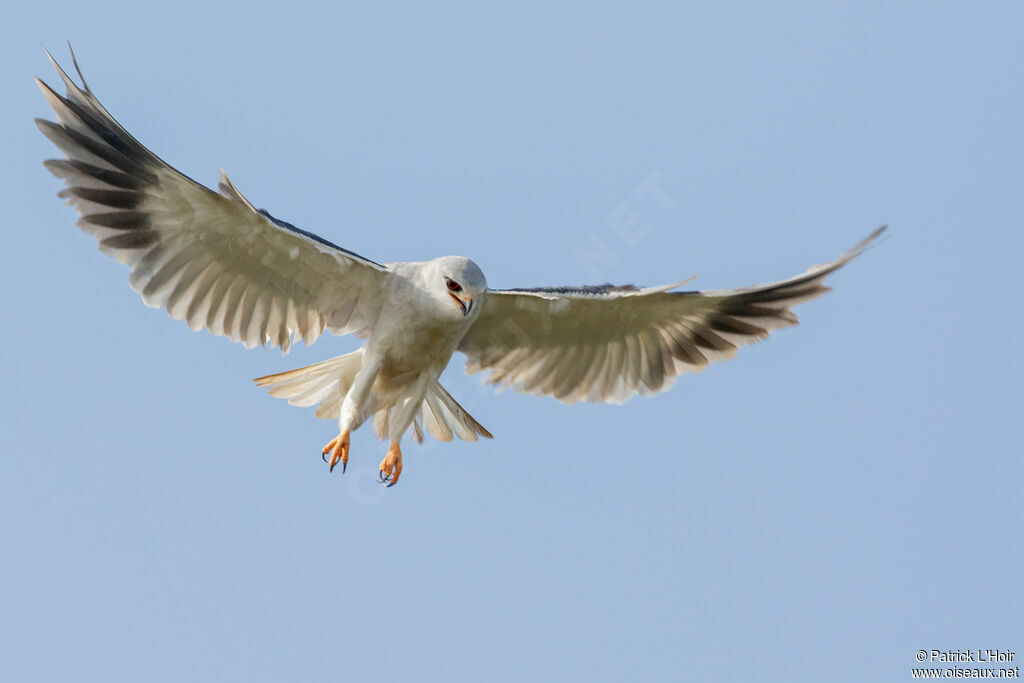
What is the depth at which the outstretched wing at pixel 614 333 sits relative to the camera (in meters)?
9.38

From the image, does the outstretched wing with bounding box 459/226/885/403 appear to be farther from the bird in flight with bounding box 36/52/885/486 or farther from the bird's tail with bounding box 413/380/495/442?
the bird's tail with bounding box 413/380/495/442

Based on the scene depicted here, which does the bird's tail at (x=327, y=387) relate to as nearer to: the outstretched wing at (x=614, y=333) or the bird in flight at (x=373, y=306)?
the bird in flight at (x=373, y=306)

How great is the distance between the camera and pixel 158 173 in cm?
824

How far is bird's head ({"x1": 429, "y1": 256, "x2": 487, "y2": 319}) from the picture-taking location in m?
8.66

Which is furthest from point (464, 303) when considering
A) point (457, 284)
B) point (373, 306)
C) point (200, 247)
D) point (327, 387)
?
point (200, 247)

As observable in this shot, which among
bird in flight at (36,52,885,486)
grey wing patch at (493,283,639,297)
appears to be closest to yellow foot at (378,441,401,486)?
bird in flight at (36,52,885,486)

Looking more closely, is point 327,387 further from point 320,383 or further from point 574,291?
point 574,291

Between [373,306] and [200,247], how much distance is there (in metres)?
1.23

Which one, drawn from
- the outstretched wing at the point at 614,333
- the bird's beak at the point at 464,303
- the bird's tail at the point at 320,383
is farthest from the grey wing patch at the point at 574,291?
the bird's tail at the point at 320,383

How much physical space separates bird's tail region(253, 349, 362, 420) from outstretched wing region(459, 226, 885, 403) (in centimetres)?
107

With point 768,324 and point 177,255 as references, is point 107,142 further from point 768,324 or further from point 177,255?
point 768,324

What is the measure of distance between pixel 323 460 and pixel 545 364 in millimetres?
2230

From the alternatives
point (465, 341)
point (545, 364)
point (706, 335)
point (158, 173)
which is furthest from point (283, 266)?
point (706, 335)

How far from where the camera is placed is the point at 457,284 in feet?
28.4
